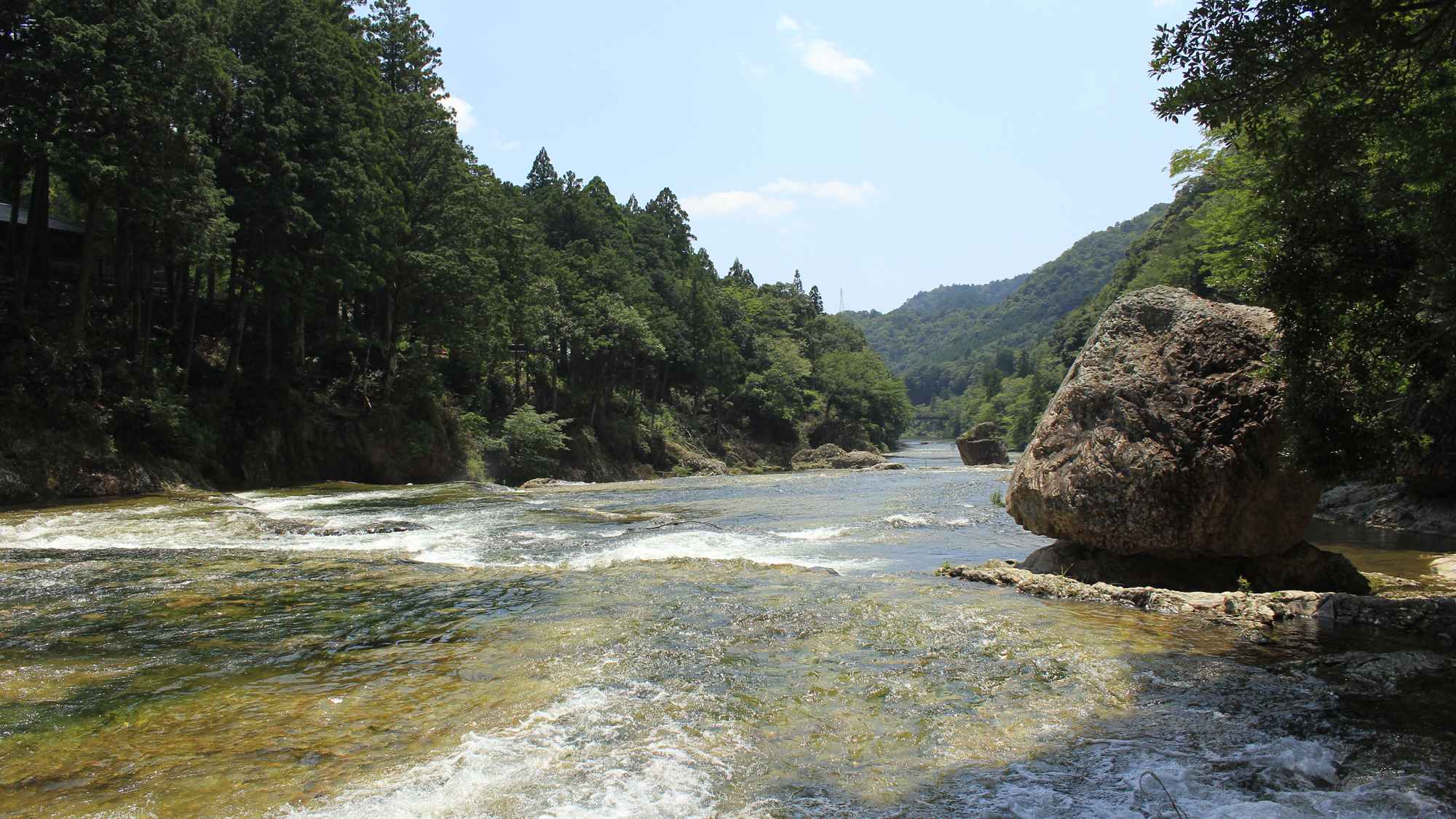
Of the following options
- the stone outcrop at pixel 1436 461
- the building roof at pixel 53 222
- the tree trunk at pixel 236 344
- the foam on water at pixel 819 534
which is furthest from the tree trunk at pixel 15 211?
the stone outcrop at pixel 1436 461

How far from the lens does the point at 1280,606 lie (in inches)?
303

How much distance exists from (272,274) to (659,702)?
89.7ft

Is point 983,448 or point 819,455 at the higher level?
point 983,448

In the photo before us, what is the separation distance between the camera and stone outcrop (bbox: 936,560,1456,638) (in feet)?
23.6

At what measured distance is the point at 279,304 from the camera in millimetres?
27328

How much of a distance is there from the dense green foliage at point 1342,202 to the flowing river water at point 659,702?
2.46 m

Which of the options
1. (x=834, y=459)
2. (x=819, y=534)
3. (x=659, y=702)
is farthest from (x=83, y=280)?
(x=834, y=459)

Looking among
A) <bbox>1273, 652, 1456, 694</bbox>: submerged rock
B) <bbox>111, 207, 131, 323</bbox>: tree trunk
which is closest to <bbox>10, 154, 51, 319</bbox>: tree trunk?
<bbox>111, 207, 131, 323</bbox>: tree trunk

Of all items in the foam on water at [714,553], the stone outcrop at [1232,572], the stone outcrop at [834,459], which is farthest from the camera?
the stone outcrop at [834,459]

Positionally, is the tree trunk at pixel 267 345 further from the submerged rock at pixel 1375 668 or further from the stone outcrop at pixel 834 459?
the stone outcrop at pixel 834 459

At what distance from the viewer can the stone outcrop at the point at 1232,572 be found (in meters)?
9.06

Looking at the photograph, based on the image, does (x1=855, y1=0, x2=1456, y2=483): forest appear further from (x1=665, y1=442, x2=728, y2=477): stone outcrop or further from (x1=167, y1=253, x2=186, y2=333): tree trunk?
(x1=665, y1=442, x2=728, y2=477): stone outcrop

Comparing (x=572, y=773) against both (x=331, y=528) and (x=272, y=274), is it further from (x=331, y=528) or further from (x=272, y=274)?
(x=272, y=274)

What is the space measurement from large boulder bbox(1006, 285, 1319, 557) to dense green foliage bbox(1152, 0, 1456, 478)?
1079mm
